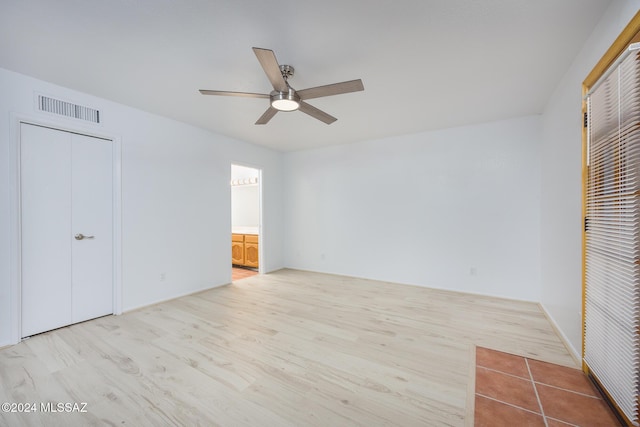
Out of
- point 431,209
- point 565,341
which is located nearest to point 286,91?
point 431,209

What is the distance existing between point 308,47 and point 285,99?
1.46ft

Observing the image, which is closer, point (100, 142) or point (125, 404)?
point (125, 404)

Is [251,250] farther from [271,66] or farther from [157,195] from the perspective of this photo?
[271,66]

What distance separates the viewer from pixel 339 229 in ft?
17.0

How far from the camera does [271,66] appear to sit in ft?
6.12

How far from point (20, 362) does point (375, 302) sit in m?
3.61

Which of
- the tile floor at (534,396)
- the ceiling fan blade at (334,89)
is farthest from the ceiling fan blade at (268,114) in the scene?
the tile floor at (534,396)

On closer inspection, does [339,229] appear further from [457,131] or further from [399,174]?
[457,131]

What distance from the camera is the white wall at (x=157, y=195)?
7.97 feet

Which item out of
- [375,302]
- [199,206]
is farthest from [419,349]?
[199,206]

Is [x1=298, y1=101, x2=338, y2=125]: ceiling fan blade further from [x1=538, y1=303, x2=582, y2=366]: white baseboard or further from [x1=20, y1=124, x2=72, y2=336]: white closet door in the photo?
[x1=538, y1=303, x2=582, y2=366]: white baseboard

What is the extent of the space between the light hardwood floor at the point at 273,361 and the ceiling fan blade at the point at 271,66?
233 cm

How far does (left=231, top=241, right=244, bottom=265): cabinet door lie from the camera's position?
586 cm

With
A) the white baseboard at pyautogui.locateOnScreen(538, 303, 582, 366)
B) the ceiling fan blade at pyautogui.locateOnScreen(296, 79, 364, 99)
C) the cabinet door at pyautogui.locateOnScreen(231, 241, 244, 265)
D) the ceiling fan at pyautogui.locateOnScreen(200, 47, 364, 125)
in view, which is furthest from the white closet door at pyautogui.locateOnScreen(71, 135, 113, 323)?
the white baseboard at pyautogui.locateOnScreen(538, 303, 582, 366)
